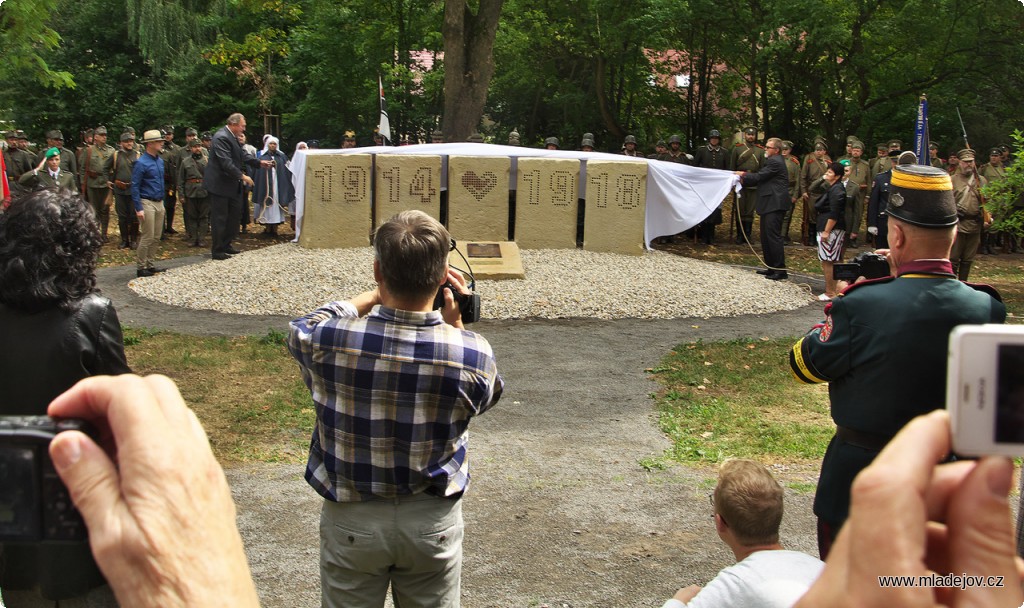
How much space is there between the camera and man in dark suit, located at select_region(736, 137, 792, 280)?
14805 millimetres

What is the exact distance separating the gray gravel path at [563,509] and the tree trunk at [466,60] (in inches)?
469

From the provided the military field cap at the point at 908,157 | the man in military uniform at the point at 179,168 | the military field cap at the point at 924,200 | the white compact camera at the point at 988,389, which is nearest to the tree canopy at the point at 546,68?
the man in military uniform at the point at 179,168

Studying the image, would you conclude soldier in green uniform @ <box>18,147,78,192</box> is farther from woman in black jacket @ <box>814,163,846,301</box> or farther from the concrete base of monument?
woman in black jacket @ <box>814,163,846,301</box>

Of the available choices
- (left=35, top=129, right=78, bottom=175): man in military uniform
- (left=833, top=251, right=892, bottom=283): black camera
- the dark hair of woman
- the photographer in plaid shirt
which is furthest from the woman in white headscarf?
the photographer in plaid shirt

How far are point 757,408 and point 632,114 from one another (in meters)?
20.9

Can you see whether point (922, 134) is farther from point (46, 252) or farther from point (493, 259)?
point (46, 252)

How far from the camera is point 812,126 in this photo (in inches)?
1034

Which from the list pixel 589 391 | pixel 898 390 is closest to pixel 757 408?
pixel 589 391

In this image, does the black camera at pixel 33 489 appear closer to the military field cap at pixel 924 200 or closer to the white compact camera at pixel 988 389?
the white compact camera at pixel 988 389

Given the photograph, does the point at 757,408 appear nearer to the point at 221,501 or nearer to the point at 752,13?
the point at 221,501

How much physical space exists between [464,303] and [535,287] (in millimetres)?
9138

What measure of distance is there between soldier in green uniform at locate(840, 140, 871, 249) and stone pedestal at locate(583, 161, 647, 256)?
17.4ft

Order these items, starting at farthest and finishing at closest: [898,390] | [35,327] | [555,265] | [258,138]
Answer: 1. [258,138]
2. [555,265]
3. [898,390]
4. [35,327]

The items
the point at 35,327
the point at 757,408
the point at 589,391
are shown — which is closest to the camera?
the point at 35,327
